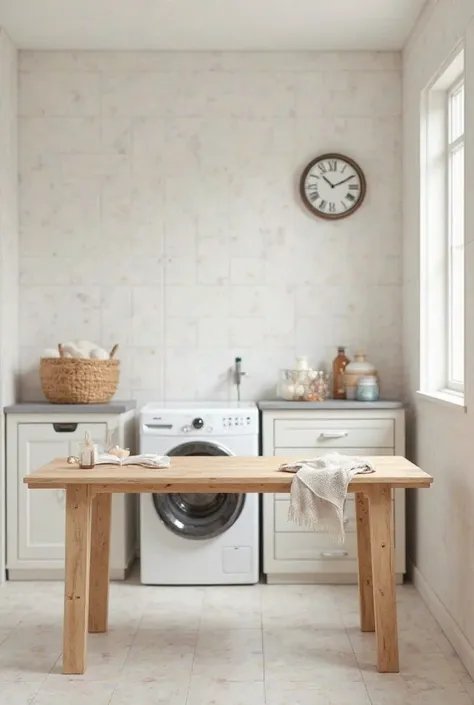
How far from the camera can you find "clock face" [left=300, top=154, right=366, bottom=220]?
4859 mm

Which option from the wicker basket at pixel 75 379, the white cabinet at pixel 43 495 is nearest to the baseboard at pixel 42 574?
the white cabinet at pixel 43 495

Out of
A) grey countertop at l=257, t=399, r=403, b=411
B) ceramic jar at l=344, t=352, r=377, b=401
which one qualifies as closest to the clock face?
ceramic jar at l=344, t=352, r=377, b=401

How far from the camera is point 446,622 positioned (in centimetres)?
365

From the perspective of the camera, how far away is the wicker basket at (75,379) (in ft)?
14.5

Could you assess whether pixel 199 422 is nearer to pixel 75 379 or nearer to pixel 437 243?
pixel 75 379

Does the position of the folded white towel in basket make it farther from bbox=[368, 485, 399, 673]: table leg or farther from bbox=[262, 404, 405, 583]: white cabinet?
bbox=[262, 404, 405, 583]: white cabinet

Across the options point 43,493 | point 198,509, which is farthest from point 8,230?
point 198,509

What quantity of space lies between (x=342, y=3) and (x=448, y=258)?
1.33 m

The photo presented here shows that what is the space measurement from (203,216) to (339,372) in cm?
116

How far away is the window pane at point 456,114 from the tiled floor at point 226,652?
7.35 feet

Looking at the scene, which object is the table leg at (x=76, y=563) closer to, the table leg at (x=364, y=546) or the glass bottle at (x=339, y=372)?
the table leg at (x=364, y=546)

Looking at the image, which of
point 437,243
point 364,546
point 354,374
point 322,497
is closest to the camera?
point 322,497

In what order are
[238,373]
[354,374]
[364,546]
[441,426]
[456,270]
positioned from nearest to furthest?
[364,546], [441,426], [456,270], [354,374], [238,373]

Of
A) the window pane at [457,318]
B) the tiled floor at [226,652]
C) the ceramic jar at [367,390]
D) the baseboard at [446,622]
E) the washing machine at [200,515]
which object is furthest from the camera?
the ceramic jar at [367,390]
